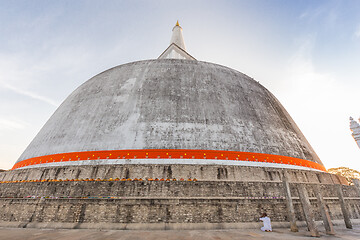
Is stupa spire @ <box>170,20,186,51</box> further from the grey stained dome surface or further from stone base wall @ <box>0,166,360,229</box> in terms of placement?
stone base wall @ <box>0,166,360,229</box>

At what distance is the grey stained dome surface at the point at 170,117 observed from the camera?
26.6ft

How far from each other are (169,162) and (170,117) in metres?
2.50

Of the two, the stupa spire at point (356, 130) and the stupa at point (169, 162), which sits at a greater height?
the stupa spire at point (356, 130)

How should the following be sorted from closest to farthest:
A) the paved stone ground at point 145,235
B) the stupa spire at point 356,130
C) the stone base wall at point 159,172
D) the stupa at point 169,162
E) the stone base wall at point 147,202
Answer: the paved stone ground at point 145,235
the stone base wall at point 147,202
the stupa at point 169,162
the stone base wall at point 159,172
the stupa spire at point 356,130

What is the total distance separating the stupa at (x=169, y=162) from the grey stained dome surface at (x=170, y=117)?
6cm

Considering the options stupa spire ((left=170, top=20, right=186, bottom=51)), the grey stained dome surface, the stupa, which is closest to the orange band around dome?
the stupa

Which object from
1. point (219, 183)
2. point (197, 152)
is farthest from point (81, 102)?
point (219, 183)

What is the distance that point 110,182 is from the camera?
5.85 m

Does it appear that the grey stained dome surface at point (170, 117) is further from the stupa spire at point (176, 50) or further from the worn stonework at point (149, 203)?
the stupa spire at point (176, 50)

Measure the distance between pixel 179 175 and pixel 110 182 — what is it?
2536 millimetres

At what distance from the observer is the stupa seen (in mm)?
5414

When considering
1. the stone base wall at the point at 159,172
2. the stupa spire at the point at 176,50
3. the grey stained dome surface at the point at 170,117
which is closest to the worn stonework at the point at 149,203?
the stone base wall at the point at 159,172

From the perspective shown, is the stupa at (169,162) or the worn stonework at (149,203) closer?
the worn stonework at (149,203)

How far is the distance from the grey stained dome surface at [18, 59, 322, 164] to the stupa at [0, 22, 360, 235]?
0.21ft
